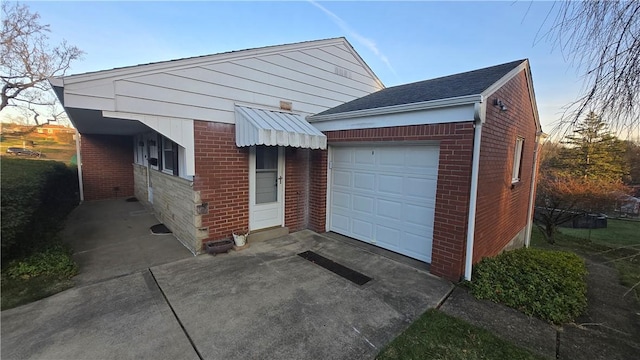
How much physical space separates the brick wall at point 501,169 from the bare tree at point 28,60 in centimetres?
2044

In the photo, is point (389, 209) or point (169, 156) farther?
point (169, 156)

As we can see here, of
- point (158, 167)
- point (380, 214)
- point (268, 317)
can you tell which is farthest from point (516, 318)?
point (158, 167)

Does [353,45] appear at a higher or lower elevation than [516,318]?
higher

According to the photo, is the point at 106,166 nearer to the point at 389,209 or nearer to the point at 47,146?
the point at 47,146

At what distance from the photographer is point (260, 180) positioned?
19.6 ft

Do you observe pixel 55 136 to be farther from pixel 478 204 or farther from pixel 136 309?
pixel 478 204

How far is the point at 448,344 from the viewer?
2.74m

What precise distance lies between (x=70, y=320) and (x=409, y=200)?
17.5ft

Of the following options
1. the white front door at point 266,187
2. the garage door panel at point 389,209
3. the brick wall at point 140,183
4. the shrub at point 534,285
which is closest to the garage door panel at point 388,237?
the garage door panel at point 389,209

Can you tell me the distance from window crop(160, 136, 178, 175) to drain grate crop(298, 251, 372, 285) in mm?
3833

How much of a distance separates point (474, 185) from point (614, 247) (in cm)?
552

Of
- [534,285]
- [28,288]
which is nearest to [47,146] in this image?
[28,288]

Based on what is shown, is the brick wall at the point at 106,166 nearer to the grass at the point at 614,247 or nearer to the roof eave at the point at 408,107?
the roof eave at the point at 408,107

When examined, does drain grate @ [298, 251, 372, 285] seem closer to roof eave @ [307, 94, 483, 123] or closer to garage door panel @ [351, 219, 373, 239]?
garage door panel @ [351, 219, 373, 239]
